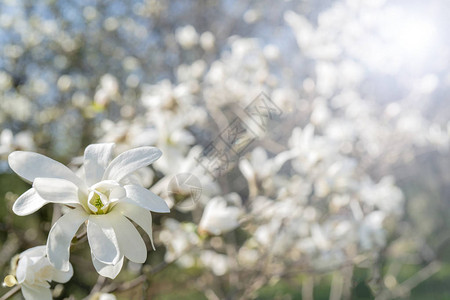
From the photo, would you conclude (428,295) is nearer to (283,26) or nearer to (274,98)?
(283,26)

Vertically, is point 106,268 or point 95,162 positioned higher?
point 95,162

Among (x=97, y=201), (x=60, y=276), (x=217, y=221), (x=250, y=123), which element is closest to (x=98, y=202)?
(x=97, y=201)

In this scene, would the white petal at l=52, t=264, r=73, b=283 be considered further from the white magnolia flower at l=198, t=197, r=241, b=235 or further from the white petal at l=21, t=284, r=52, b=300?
the white magnolia flower at l=198, t=197, r=241, b=235

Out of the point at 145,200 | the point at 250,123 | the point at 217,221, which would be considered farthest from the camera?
the point at 250,123

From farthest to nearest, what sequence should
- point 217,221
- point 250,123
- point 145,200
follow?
point 250,123, point 217,221, point 145,200

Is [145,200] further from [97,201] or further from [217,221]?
[217,221]

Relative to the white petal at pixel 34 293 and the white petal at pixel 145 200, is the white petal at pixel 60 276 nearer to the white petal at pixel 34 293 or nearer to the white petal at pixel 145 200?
the white petal at pixel 34 293

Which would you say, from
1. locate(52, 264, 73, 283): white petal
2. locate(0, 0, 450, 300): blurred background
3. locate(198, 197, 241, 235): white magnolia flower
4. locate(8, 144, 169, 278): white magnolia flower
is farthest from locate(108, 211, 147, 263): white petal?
locate(198, 197, 241, 235): white magnolia flower

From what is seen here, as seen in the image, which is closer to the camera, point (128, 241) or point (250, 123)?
point (128, 241)
